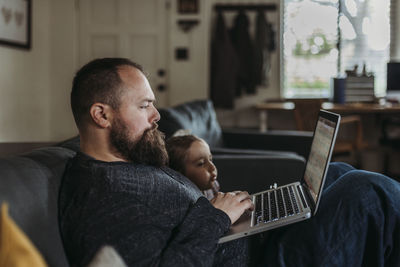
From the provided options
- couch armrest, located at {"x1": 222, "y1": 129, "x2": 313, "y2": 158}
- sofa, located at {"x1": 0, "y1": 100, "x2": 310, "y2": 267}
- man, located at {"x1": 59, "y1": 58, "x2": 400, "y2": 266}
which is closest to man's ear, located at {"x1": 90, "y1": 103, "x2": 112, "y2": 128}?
Answer: man, located at {"x1": 59, "y1": 58, "x2": 400, "y2": 266}

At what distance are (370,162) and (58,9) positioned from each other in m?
4.01

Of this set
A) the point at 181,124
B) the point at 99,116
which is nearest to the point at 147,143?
the point at 99,116

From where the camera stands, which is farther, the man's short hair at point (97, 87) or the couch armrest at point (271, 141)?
the couch armrest at point (271, 141)

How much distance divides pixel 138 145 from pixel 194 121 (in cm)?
152

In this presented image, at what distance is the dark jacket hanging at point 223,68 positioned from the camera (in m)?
5.15

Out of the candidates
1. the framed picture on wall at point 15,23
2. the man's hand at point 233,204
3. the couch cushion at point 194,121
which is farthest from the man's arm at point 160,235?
the framed picture on wall at point 15,23

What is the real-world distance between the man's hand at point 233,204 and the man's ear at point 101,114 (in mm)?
386

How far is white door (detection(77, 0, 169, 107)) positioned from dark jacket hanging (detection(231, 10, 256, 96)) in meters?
0.86

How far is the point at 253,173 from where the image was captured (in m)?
2.22

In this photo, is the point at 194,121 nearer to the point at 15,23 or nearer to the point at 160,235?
the point at 160,235

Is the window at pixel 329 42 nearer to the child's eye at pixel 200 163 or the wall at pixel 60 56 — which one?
the wall at pixel 60 56

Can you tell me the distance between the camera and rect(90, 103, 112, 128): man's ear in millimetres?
1205

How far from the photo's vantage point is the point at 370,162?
16.0 ft

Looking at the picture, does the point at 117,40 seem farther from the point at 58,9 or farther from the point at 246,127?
the point at 246,127
